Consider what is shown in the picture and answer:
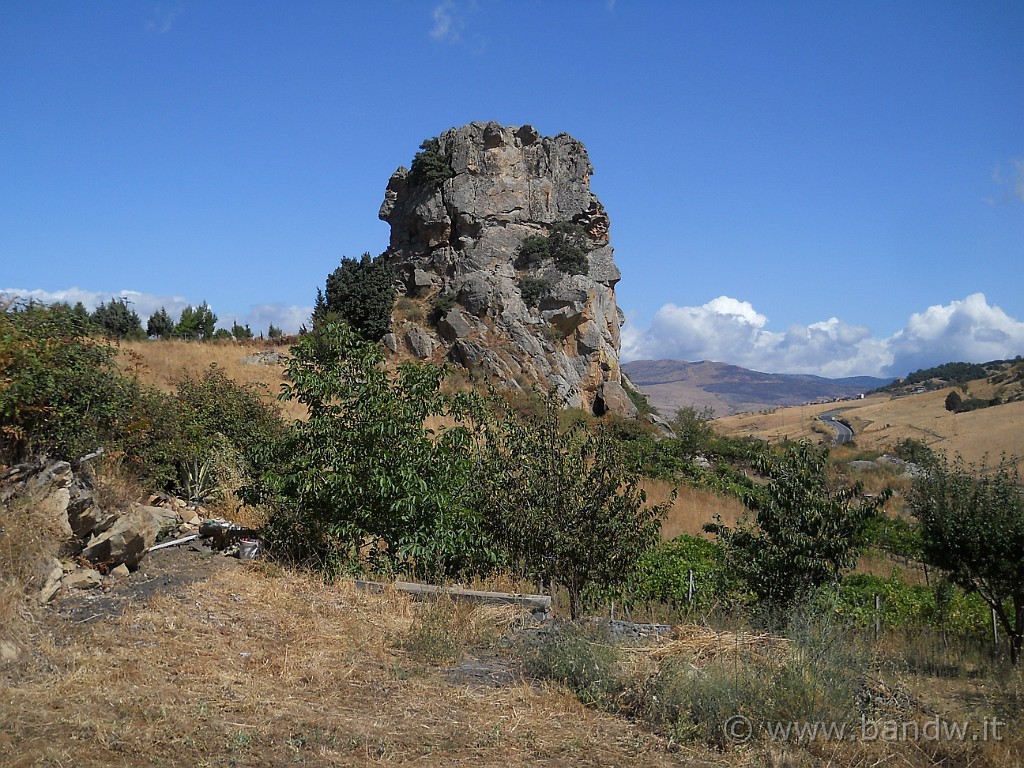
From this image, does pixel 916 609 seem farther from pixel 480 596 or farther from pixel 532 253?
pixel 532 253

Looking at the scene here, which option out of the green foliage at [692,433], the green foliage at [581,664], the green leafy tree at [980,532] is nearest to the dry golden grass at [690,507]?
the green foliage at [692,433]

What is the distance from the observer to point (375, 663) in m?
6.70

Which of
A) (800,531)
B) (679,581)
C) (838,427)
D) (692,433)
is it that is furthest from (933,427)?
(800,531)

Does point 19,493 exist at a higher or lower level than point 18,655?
higher

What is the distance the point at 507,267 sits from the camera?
3762 cm

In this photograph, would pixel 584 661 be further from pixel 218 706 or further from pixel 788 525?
pixel 788 525

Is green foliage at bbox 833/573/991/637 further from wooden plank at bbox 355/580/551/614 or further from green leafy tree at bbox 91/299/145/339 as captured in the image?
green leafy tree at bbox 91/299/145/339

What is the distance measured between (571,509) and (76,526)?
17.3 ft

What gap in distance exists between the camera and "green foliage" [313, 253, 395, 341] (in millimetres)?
34000

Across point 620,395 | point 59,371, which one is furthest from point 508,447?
point 620,395

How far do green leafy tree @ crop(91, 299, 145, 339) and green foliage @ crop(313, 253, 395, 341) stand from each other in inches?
309

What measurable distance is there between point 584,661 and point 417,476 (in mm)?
3583

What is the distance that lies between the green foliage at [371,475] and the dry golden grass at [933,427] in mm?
21356

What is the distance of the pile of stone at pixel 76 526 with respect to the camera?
7.97m
